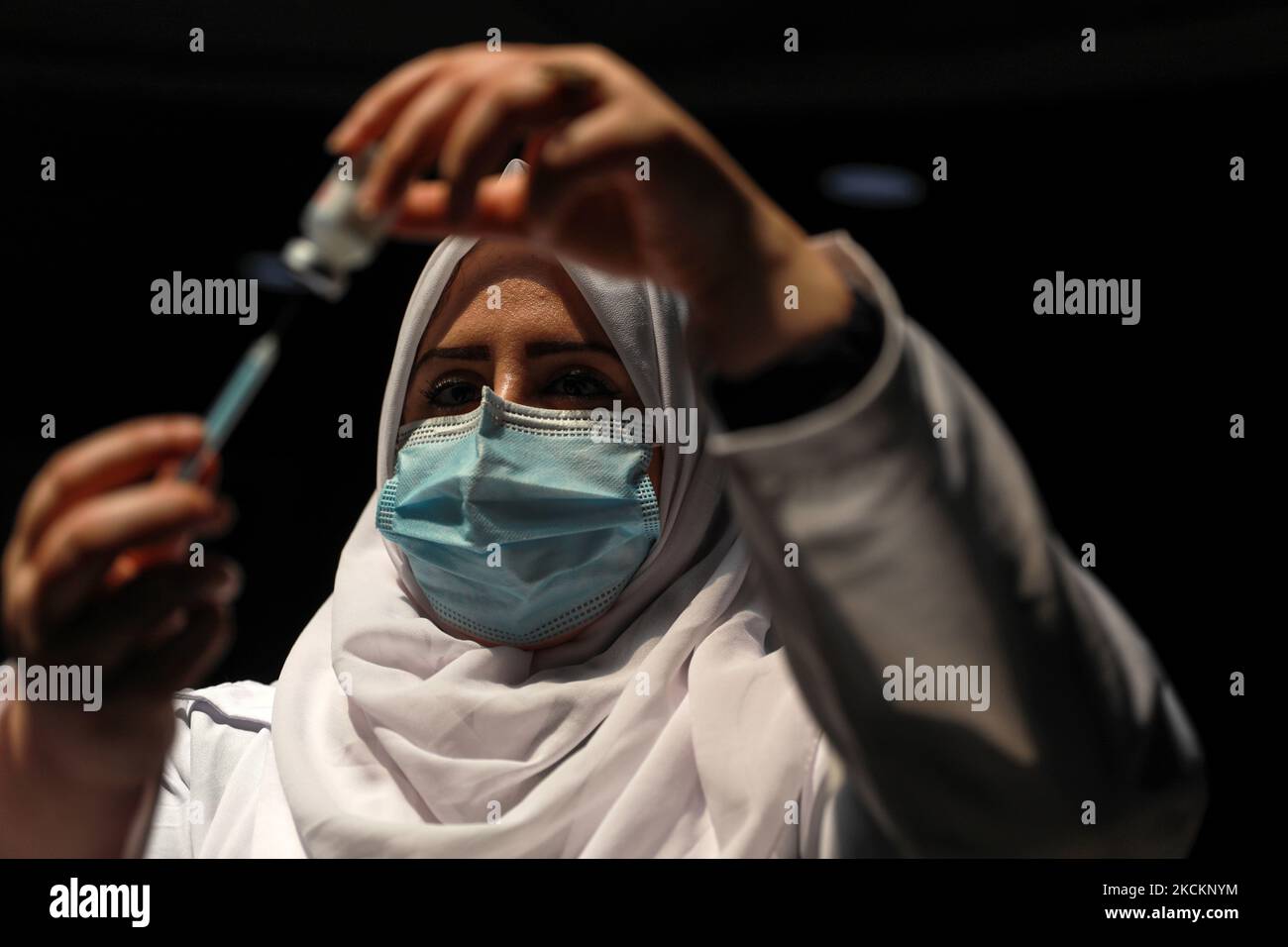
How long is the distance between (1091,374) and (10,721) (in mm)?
1484

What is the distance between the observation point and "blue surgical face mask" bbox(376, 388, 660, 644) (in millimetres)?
1518

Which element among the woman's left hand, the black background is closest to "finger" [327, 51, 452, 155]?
the woman's left hand

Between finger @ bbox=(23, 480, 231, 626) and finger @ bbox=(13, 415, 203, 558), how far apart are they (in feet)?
0.04

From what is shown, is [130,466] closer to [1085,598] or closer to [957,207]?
[1085,598]

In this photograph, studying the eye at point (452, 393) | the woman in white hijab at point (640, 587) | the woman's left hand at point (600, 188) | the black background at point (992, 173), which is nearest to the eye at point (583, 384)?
the woman in white hijab at point (640, 587)

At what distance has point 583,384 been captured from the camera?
1.62 metres

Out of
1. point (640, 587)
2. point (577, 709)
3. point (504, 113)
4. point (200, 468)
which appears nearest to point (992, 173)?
point (640, 587)

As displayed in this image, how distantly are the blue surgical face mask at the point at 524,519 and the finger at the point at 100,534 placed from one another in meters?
0.64

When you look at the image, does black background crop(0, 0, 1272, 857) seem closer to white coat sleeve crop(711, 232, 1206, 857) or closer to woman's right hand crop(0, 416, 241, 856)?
white coat sleeve crop(711, 232, 1206, 857)

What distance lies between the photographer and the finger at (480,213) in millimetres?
928

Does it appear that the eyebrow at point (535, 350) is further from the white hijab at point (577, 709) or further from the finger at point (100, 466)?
the finger at point (100, 466)

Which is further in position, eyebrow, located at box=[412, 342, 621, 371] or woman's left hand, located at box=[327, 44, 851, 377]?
eyebrow, located at box=[412, 342, 621, 371]

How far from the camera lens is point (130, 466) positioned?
35.5 inches

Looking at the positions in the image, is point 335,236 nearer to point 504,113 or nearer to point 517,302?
point 504,113
